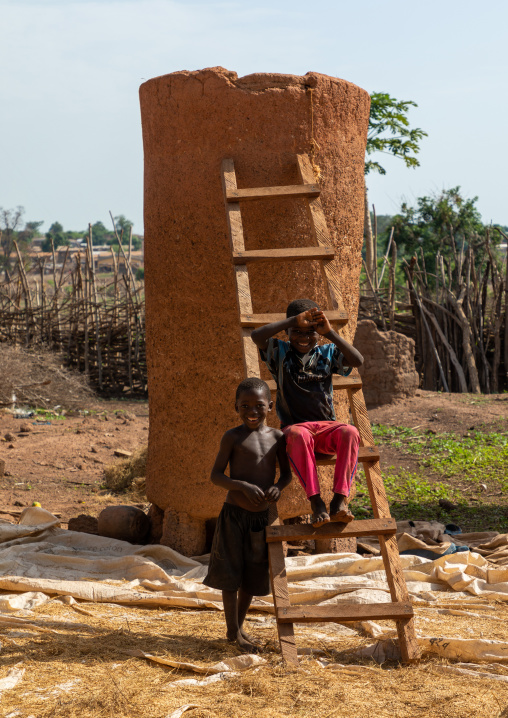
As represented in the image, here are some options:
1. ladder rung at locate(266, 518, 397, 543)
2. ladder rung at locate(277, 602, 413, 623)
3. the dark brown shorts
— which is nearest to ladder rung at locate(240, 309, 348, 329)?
the dark brown shorts

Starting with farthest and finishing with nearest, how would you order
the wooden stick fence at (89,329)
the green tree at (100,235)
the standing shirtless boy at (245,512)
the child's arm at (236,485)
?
the green tree at (100,235) < the wooden stick fence at (89,329) < the standing shirtless boy at (245,512) < the child's arm at (236,485)

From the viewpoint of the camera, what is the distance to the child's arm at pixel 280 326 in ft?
10.3

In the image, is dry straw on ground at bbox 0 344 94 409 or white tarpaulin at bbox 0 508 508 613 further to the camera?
dry straw on ground at bbox 0 344 94 409

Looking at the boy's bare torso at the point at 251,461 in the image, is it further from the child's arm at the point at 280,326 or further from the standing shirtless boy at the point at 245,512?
the child's arm at the point at 280,326

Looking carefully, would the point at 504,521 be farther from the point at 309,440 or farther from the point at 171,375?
the point at 309,440

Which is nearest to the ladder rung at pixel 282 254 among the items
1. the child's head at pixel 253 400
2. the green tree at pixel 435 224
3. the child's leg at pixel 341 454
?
the child's head at pixel 253 400

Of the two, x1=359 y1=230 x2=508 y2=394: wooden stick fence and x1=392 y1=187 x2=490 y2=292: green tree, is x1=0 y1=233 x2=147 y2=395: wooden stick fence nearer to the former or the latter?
x1=359 y1=230 x2=508 y2=394: wooden stick fence

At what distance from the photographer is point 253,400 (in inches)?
118

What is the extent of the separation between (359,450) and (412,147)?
939cm

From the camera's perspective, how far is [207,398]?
4441mm

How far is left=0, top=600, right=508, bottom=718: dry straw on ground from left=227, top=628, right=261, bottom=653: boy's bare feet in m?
0.03

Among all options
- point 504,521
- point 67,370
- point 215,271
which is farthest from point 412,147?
point 215,271

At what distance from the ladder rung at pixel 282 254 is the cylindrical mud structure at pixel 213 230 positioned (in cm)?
49

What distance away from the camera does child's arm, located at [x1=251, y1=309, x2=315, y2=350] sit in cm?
313
